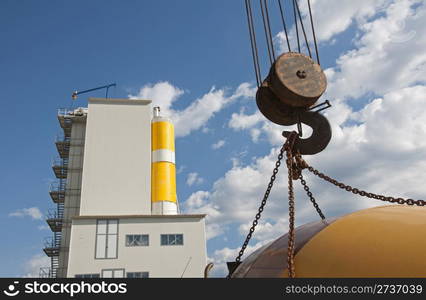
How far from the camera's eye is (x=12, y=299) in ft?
18.6

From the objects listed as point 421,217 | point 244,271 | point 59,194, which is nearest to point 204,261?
point 59,194

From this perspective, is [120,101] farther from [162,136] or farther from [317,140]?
[317,140]

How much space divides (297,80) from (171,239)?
2484 cm

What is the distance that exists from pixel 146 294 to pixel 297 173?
9.88 ft

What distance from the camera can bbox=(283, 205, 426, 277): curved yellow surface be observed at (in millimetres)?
3951

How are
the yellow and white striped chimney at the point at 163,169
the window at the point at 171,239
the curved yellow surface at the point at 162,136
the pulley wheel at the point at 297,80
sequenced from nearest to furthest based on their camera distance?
1. the pulley wheel at the point at 297,80
2. the window at the point at 171,239
3. the yellow and white striped chimney at the point at 163,169
4. the curved yellow surface at the point at 162,136

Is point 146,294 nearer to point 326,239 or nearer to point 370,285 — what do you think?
point 326,239

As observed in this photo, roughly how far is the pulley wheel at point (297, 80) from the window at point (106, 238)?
2492 cm

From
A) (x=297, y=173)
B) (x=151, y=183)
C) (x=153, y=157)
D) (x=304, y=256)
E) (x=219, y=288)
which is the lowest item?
(x=219, y=288)

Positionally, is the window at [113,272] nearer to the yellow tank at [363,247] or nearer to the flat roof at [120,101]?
the flat roof at [120,101]

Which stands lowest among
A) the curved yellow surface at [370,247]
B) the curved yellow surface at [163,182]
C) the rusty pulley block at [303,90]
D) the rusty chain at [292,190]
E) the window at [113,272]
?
the curved yellow surface at [370,247]

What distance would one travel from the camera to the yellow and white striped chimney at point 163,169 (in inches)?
1298

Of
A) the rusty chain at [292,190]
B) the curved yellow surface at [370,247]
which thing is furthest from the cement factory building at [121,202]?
the curved yellow surface at [370,247]

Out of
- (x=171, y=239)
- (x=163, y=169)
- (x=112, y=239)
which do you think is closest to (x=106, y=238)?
(x=112, y=239)
